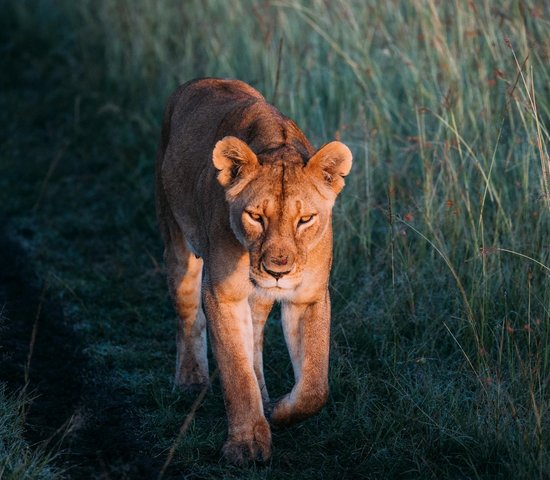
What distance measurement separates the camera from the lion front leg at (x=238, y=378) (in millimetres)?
4160

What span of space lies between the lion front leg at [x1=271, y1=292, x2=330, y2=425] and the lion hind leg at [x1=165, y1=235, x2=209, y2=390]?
74 cm

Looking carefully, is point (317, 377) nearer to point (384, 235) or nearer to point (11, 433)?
point (11, 433)

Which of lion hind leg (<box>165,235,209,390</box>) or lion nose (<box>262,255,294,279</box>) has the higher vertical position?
lion nose (<box>262,255,294,279</box>)

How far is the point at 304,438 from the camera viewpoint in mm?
4383

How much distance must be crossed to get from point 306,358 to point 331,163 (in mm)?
783

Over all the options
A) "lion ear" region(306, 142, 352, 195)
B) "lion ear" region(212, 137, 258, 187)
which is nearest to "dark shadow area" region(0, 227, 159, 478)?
"lion ear" region(212, 137, 258, 187)

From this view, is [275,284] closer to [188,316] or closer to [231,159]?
[231,159]

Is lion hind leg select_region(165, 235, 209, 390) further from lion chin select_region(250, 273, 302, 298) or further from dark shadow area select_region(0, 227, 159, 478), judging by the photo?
lion chin select_region(250, 273, 302, 298)

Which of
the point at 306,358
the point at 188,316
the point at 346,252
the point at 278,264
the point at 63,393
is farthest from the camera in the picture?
the point at 346,252

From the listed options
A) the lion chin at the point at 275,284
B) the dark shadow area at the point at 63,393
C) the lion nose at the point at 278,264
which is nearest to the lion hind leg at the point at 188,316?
the dark shadow area at the point at 63,393

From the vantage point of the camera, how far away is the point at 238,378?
4.23m

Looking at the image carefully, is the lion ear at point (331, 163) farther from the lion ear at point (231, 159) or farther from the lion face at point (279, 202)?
the lion ear at point (231, 159)

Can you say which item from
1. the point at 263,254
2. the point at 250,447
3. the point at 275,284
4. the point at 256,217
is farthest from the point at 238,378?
the point at 256,217

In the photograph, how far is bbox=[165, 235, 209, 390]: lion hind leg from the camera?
5.05 metres
